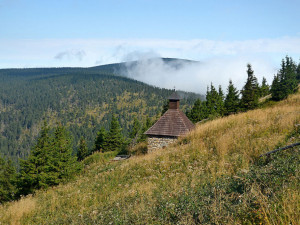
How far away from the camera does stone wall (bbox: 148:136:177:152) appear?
76.5 feet

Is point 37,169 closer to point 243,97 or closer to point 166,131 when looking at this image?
point 166,131

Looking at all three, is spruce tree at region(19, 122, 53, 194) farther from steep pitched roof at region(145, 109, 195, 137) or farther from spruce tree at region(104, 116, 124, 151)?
spruce tree at region(104, 116, 124, 151)

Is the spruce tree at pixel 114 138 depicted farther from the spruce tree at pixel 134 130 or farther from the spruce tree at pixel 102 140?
the spruce tree at pixel 134 130

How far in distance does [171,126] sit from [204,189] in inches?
715

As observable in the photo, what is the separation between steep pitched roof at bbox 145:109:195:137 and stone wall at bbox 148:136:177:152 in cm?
44

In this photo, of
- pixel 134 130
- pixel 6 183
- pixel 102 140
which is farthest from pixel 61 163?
pixel 134 130

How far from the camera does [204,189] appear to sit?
5.67 meters

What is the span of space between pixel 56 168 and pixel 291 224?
2773cm

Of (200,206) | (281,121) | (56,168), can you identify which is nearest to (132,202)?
(200,206)

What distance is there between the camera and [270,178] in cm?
472

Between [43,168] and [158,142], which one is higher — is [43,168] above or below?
below

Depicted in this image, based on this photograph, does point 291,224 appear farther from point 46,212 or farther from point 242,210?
point 46,212

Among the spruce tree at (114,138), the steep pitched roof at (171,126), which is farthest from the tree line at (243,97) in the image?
the spruce tree at (114,138)

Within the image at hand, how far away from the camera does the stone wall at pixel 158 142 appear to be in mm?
23328
